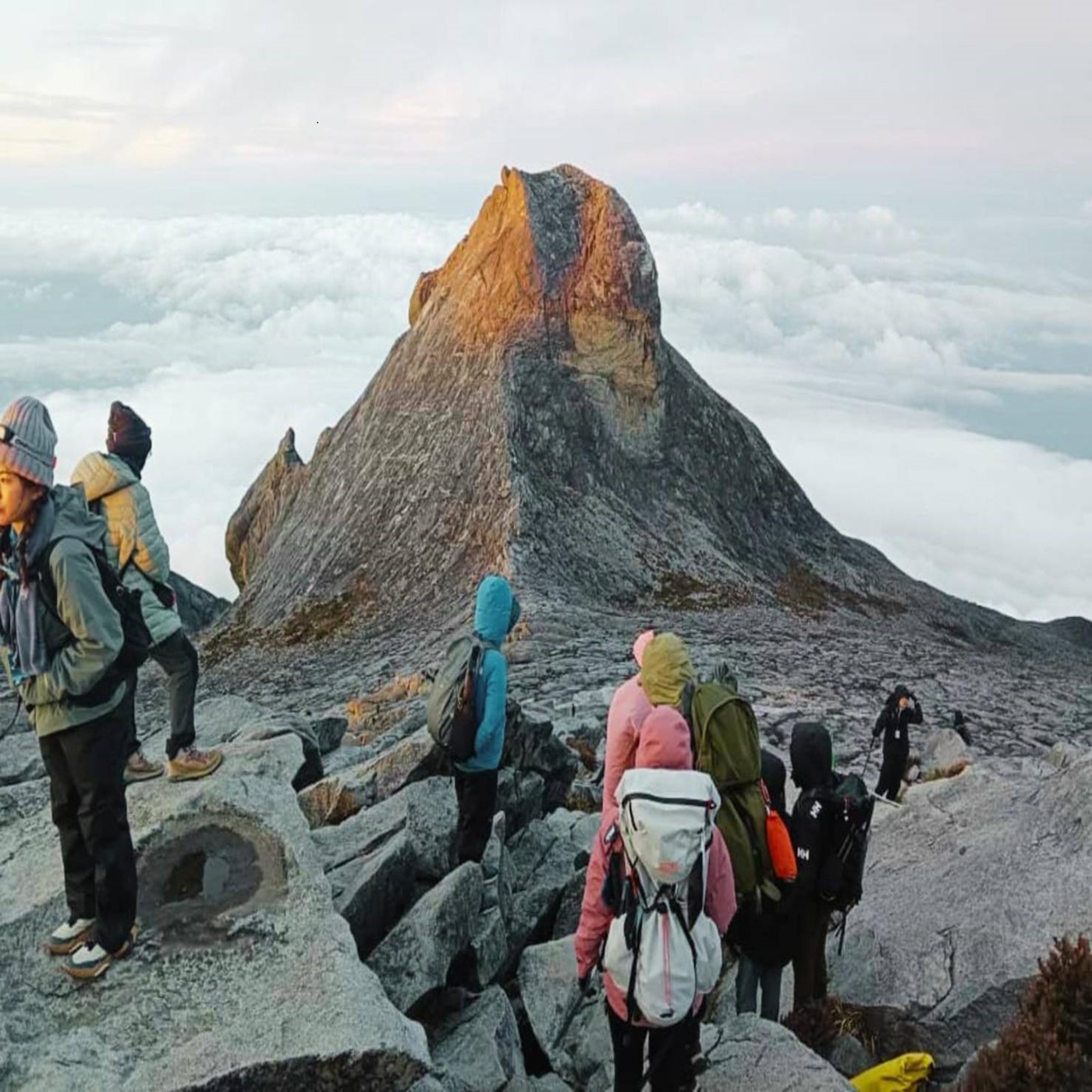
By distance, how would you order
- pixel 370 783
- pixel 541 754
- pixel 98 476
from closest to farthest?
pixel 98 476 → pixel 370 783 → pixel 541 754

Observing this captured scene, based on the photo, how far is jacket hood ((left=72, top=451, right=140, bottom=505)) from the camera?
10.2 m

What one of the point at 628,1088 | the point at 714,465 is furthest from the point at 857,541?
the point at 628,1088

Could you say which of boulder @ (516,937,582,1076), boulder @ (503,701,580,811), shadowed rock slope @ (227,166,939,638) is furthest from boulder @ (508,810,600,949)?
shadowed rock slope @ (227,166,939,638)

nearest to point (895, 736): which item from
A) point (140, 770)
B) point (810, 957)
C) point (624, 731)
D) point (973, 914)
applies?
point (973, 914)

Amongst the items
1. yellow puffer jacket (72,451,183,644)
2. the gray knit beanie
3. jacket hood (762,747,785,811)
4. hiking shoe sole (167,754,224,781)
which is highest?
the gray knit beanie

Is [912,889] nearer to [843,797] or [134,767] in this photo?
[843,797]

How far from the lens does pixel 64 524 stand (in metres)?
7.64

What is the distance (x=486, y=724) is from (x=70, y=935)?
4153 millimetres

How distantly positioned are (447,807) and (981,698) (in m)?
25.2

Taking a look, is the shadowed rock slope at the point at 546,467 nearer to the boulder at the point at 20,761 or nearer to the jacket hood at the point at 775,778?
the boulder at the point at 20,761

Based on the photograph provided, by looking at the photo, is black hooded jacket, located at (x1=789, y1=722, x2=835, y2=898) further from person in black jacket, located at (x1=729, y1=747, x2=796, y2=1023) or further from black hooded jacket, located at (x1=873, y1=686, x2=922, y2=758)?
black hooded jacket, located at (x1=873, y1=686, x2=922, y2=758)

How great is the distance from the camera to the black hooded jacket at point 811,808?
9.12m

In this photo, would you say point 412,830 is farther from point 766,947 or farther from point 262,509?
point 262,509

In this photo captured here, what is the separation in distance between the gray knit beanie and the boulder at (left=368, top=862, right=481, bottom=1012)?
4.68 meters
